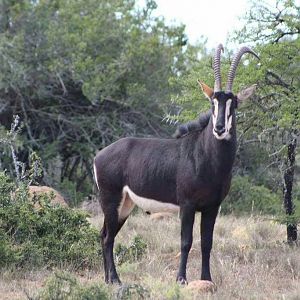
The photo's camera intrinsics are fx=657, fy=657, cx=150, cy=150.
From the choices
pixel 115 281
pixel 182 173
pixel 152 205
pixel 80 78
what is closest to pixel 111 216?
pixel 152 205

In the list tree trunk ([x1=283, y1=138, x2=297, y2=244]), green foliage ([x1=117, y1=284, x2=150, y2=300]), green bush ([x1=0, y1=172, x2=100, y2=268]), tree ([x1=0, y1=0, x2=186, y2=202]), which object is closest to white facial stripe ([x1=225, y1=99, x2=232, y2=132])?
green foliage ([x1=117, y1=284, x2=150, y2=300])

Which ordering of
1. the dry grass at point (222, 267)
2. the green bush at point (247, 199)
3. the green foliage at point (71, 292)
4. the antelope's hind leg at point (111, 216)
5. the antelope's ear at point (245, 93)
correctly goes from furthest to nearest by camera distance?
the green bush at point (247, 199)
the antelope's hind leg at point (111, 216)
the antelope's ear at point (245, 93)
the dry grass at point (222, 267)
the green foliage at point (71, 292)

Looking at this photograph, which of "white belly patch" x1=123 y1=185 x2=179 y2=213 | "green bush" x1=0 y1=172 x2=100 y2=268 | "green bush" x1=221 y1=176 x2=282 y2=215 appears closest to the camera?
"white belly patch" x1=123 y1=185 x2=179 y2=213

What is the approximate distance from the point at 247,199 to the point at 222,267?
27.1 ft

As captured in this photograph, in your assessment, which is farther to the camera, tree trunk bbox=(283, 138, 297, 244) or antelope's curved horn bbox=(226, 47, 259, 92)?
tree trunk bbox=(283, 138, 297, 244)

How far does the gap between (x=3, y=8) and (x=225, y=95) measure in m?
11.6

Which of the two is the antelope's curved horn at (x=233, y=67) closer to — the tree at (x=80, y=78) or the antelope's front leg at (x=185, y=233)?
the antelope's front leg at (x=185, y=233)

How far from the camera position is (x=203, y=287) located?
24.9ft

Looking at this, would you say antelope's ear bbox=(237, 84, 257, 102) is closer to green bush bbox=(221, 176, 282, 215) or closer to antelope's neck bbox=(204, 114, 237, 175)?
antelope's neck bbox=(204, 114, 237, 175)

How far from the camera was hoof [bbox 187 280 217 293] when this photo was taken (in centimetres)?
753

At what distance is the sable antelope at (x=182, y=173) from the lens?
803 cm

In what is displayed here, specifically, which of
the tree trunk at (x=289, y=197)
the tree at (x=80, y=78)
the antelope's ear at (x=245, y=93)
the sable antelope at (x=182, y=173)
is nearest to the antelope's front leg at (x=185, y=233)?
the sable antelope at (x=182, y=173)

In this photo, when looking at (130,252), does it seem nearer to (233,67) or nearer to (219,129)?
(219,129)

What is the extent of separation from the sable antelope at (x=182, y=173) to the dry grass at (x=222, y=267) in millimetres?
478
